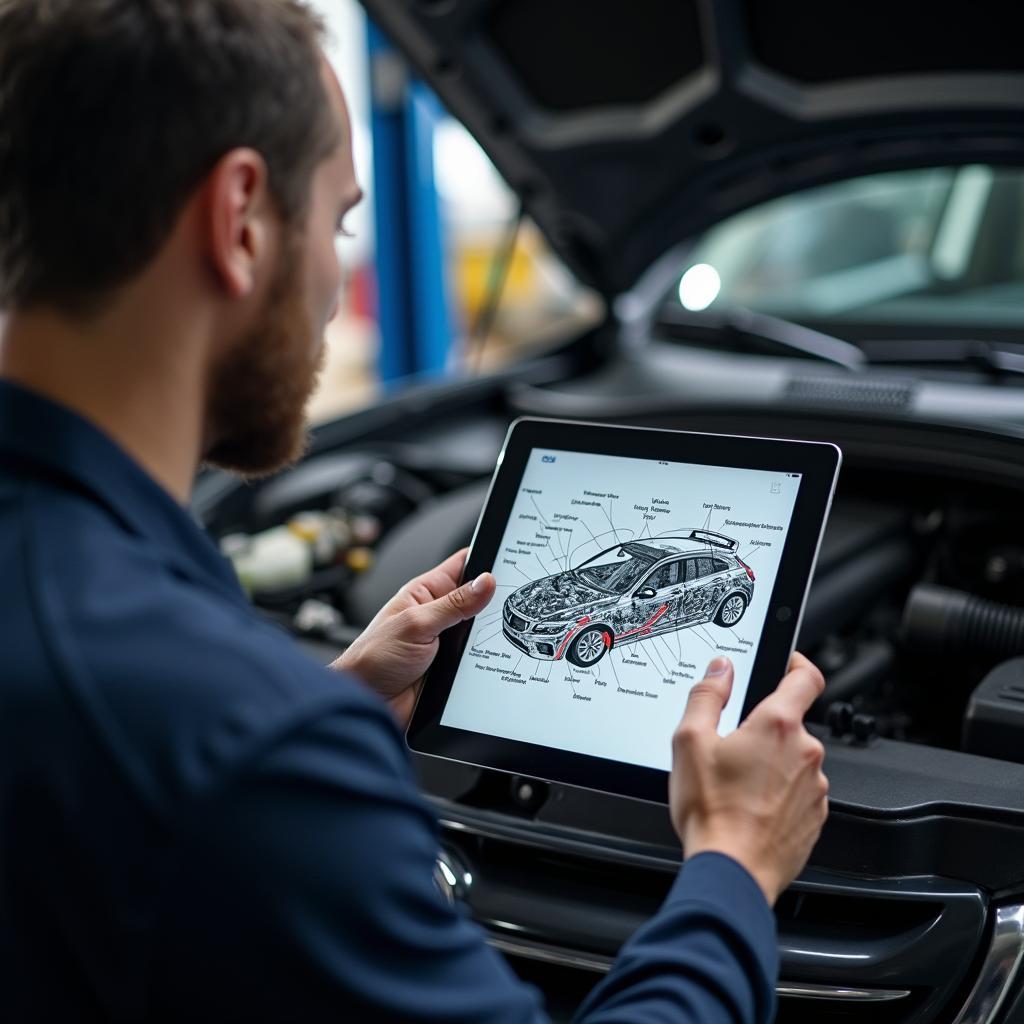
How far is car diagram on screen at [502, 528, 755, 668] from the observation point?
3.34 feet

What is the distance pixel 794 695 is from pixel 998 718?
1.25 ft

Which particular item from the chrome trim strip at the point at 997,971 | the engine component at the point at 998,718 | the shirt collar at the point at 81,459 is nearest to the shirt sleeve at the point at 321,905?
the shirt collar at the point at 81,459

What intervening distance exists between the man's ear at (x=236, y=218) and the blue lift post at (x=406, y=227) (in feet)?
11.2

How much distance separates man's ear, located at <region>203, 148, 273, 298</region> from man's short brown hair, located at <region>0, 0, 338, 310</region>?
0.04ft

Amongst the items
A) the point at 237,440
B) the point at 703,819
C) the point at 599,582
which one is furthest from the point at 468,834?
the point at 237,440

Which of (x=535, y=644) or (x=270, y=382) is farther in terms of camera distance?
(x=535, y=644)

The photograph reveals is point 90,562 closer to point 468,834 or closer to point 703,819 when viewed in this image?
point 703,819

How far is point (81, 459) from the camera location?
70cm

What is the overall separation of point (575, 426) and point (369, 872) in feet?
2.03

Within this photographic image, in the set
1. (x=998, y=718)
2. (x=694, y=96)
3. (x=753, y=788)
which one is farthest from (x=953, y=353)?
(x=753, y=788)

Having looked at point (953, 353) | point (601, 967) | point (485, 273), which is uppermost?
point (485, 273)

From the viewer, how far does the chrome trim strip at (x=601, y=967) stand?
3.42ft

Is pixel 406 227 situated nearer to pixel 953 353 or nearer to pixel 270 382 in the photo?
pixel 953 353

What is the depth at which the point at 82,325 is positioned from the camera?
2.38 ft
